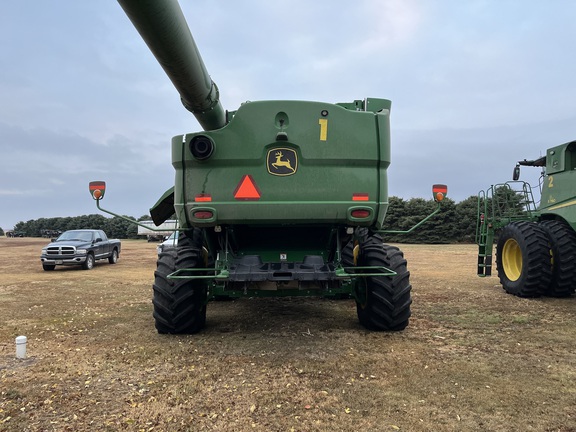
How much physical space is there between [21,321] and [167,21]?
219 inches

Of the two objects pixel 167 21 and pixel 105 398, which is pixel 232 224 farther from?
pixel 167 21

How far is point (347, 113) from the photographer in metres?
5.11

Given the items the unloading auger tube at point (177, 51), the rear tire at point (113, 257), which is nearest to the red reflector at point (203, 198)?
the unloading auger tube at point (177, 51)

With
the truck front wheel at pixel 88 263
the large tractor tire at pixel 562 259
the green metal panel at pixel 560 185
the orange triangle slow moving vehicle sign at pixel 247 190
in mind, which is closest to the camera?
the orange triangle slow moving vehicle sign at pixel 247 190

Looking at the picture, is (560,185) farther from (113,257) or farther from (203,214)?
(113,257)

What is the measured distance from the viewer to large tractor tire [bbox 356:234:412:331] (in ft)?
18.2

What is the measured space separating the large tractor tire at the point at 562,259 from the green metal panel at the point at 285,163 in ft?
16.3

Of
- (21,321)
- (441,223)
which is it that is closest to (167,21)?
(21,321)

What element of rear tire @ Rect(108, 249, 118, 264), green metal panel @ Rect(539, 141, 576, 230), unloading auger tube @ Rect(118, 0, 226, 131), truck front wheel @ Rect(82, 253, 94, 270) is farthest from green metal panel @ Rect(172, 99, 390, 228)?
rear tire @ Rect(108, 249, 118, 264)

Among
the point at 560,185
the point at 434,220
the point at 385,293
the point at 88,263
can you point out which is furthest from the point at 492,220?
the point at 434,220

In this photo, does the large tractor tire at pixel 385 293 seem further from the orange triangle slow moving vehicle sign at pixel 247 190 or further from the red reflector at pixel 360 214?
the orange triangle slow moving vehicle sign at pixel 247 190

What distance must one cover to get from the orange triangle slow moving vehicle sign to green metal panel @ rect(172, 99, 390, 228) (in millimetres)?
25

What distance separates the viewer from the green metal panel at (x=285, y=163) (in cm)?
505

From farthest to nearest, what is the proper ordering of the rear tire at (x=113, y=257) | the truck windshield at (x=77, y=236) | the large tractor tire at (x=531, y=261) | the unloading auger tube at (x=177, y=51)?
1. the rear tire at (x=113, y=257)
2. the truck windshield at (x=77, y=236)
3. the large tractor tire at (x=531, y=261)
4. the unloading auger tube at (x=177, y=51)
